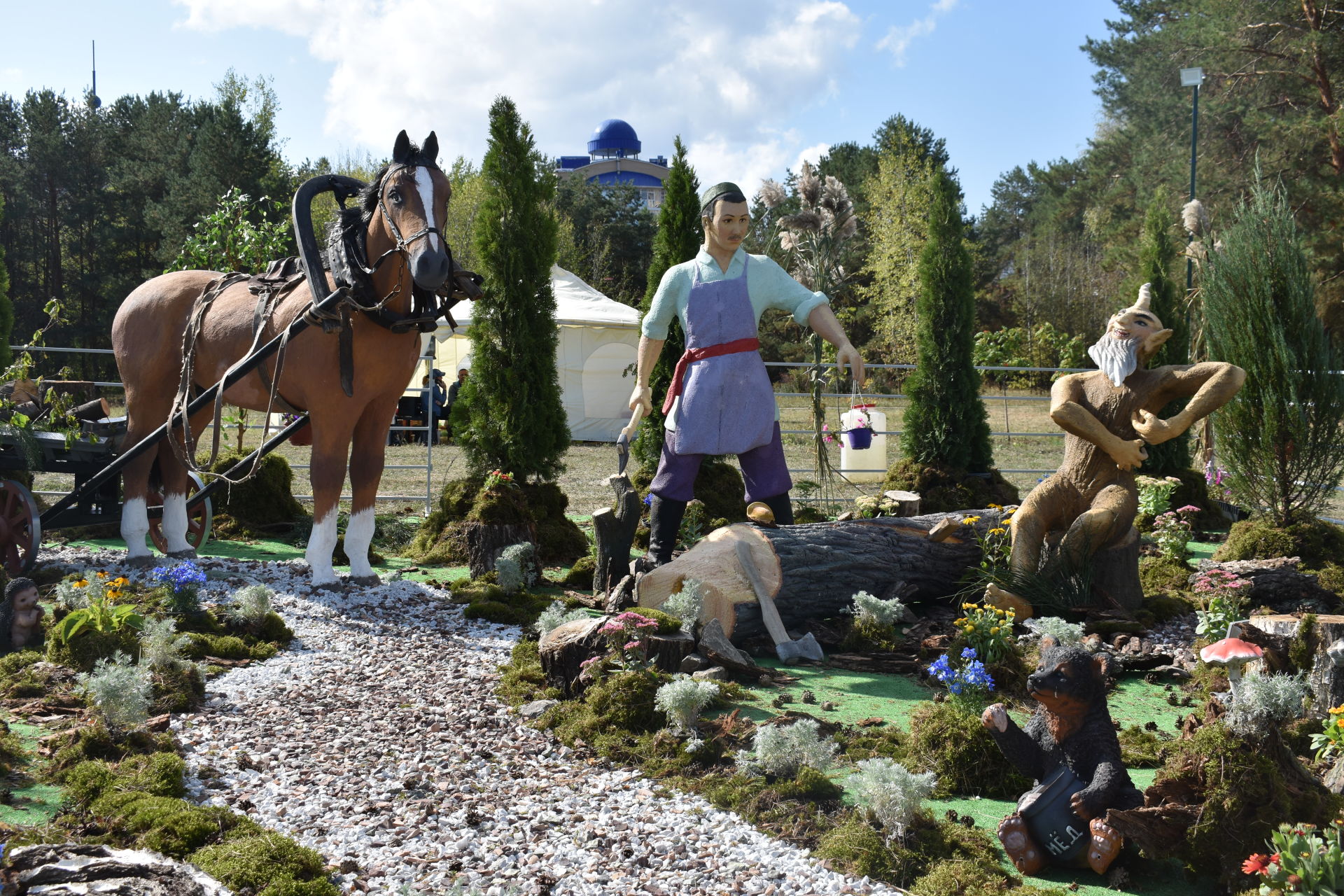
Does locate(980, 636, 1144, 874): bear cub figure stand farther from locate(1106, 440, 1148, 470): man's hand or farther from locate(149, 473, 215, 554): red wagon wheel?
locate(149, 473, 215, 554): red wagon wheel

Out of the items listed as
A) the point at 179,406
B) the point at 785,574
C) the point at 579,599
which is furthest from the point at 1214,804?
the point at 179,406

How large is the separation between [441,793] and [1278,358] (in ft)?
17.9

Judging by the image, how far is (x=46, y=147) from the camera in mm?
26719

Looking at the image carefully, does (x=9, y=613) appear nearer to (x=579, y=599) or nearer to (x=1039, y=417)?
(x=579, y=599)

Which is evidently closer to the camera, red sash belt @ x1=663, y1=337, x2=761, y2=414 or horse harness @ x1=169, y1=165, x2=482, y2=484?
horse harness @ x1=169, y1=165, x2=482, y2=484

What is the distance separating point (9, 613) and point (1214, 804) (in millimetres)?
5021

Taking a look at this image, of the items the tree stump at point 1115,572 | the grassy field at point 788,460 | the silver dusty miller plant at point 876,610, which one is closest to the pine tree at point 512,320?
the grassy field at point 788,460

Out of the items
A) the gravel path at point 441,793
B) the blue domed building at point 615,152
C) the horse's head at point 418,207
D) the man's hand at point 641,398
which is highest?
the blue domed building at point 615,152

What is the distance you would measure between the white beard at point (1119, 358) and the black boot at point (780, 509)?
6.09 feet

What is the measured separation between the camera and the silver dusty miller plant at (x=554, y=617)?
4.91 m

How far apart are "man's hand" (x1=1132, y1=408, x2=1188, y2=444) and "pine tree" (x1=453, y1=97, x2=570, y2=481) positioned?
3935mm

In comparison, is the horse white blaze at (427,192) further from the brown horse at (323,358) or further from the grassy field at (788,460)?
the grassy field at (788,460)

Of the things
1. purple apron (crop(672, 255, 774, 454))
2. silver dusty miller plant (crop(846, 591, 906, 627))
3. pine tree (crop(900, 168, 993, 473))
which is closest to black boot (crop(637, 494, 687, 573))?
purple apron (crop(672, 255, 774, 454))

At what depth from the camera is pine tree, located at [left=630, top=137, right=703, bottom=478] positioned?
814 centimetres
